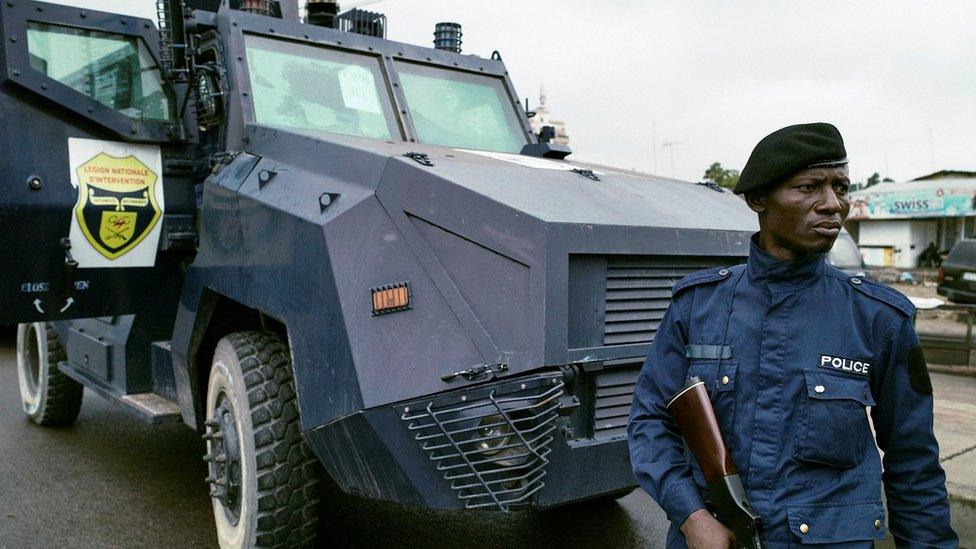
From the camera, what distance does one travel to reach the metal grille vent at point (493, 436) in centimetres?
269

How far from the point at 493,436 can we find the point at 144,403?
8.63ft

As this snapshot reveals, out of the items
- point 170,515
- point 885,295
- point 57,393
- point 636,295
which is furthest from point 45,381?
point 885,295

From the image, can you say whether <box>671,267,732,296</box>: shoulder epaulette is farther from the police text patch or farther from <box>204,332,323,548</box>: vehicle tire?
<box>204,332,323,548</box>: vehicle tire

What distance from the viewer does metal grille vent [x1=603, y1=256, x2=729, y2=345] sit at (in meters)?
2.95

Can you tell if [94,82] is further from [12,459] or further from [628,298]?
[628,298]

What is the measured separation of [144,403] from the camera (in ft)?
15.3

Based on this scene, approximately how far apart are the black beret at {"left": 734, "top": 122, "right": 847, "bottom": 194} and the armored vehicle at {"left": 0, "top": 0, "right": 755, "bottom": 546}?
90 cm

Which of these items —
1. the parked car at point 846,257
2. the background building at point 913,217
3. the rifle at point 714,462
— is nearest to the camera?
the rifle at point 714,462

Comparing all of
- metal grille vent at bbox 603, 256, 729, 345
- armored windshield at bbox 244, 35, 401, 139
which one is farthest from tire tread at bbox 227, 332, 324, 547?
metal grille vent at bbox 603, 256, 729, 345

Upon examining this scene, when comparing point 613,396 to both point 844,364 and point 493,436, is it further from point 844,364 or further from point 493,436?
point 844,364

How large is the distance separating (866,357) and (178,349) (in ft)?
10.8

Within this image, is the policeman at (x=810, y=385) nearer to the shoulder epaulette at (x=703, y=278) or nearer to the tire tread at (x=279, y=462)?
the shoulder epaulette at (x=703, y=278)

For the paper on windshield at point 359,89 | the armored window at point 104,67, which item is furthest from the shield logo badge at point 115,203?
the paper on windshield at point 359,89

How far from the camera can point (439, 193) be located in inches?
115
